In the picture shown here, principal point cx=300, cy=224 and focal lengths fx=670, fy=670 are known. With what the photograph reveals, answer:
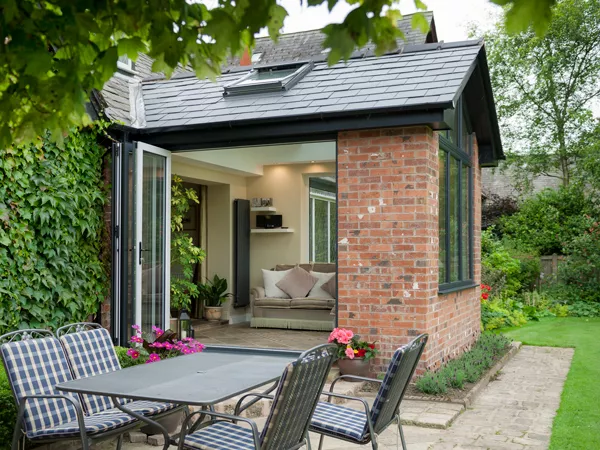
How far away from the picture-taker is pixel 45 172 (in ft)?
21.6

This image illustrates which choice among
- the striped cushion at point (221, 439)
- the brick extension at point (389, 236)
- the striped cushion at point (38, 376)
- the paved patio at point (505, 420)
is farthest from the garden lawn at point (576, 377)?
the striped cushion at point (38, 376)

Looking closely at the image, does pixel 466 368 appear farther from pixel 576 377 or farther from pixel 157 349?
pixel 157 349

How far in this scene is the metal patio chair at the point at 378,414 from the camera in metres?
3.83

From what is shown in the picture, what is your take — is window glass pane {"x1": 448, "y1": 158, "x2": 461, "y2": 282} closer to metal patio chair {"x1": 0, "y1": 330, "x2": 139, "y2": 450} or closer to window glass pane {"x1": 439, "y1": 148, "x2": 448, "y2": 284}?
window glass pane {"x1": 439, "y1": 148, "x2": 448, "y2": 284}

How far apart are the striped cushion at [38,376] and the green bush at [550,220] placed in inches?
602

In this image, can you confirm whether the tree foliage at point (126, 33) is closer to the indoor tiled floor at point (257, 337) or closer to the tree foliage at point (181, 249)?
the indoor tiled floor at point (257, 337)

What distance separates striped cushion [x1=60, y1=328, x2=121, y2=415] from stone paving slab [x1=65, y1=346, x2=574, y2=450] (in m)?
0.66

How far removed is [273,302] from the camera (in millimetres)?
11008

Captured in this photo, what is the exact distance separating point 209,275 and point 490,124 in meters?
5.49

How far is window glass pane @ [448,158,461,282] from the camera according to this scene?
846 cm

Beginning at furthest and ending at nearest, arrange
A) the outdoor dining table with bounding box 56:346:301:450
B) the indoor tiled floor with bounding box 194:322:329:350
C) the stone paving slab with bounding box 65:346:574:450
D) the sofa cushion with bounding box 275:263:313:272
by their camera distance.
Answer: the sofa cushion with bounding box 275:263:313:272
the indoor tiled floor with bounding box 194:322:329:350
the stone paving slab with bounding box 65:346:574:450
the outdoor dining table with bounding box 56:346:301:450

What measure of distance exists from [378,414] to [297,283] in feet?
24.1

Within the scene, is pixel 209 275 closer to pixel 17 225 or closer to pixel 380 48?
pixel 17 225

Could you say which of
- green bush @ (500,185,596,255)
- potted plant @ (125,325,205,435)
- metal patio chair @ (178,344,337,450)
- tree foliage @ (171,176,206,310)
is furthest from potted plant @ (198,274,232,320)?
green bush @ (500,185,596,255)
